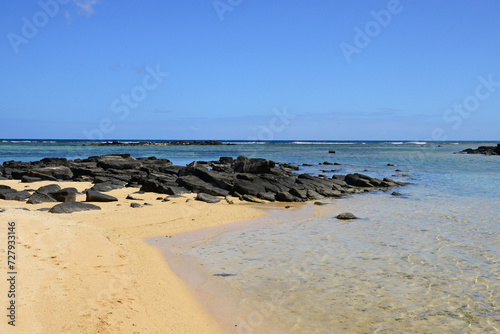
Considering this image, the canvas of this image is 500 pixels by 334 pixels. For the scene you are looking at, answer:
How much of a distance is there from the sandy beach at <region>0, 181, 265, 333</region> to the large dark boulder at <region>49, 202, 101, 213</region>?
85cm

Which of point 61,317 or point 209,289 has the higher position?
point 61,317

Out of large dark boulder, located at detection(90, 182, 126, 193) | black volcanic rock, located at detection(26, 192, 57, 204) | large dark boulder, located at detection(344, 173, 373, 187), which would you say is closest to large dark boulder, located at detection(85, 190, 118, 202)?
black volcanic rock, located at detection(26, 192, 57, 204)

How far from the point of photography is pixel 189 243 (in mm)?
10898

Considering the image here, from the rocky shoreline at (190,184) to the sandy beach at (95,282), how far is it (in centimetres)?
376

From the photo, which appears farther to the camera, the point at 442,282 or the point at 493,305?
the point at 442,282

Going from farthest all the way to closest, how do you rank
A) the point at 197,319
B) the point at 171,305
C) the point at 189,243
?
the point at 189,243
the point at 171,305
the point at 197,319

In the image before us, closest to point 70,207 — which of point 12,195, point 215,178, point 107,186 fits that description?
point 12,195

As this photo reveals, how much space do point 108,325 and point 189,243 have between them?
5.62 m

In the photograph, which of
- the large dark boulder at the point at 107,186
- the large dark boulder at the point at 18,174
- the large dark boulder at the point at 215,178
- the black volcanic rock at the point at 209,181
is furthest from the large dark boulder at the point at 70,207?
the large dark boulder at the point at 18,174

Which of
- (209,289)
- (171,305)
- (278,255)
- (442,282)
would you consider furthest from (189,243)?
(442,282)

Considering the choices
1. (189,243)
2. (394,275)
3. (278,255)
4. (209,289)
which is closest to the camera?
(209,289)

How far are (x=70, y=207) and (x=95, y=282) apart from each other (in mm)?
7685

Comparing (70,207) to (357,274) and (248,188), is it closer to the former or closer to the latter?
(248,188)

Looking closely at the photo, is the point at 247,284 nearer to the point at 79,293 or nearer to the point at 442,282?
the point at 79,293
